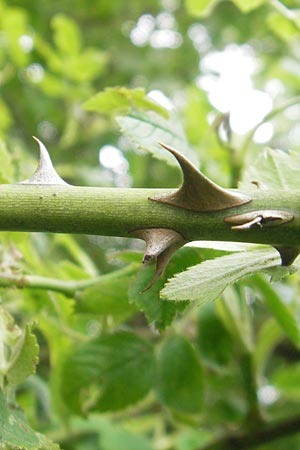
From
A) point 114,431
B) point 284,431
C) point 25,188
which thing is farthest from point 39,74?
point 25,188

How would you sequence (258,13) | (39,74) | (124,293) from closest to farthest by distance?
(124,293) < (39,74) < (258,13)

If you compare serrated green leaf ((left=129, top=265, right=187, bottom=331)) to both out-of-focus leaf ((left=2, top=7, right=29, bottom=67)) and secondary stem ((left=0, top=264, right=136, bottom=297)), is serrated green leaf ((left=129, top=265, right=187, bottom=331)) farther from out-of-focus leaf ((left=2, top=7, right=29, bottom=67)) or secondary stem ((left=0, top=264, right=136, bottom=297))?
out-of-focus leaf ((left=2, top=7, right=29, bottom=67))

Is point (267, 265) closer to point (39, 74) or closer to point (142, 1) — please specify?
point (39, 74)

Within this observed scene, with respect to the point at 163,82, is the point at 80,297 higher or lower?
higher

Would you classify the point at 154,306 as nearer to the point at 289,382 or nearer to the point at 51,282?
the point at 51,282

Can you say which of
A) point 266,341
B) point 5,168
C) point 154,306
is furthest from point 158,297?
point 266,341
